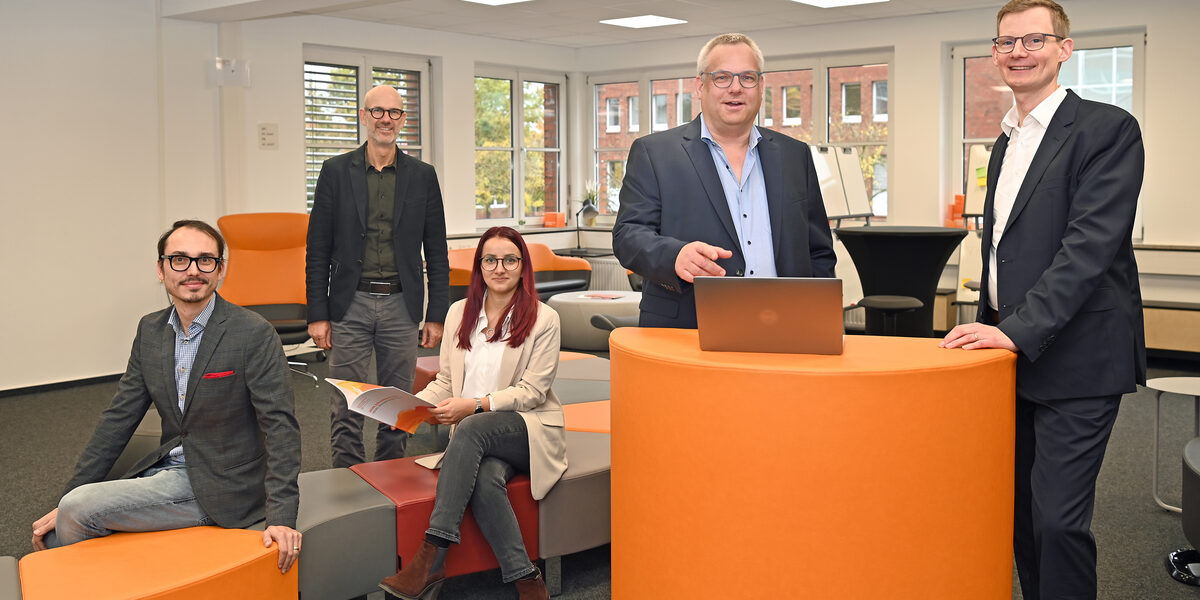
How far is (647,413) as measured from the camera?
2033 mm

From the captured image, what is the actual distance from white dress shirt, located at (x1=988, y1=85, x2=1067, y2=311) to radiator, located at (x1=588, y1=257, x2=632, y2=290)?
8.06 m

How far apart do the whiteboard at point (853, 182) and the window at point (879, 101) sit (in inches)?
38.5

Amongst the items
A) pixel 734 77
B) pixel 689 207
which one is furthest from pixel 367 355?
pixel 734 77

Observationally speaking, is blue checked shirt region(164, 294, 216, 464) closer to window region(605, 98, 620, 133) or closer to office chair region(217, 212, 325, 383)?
office chair region(217, 212, 325, 383)

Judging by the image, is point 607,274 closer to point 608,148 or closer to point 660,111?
point 608,148

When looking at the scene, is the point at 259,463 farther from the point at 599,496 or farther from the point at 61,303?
the point at 61,303

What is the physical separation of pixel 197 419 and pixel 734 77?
62.1 inches

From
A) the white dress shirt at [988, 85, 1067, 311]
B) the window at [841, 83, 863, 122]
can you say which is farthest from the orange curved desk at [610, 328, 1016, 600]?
the window at [841, 83, 863, 122]

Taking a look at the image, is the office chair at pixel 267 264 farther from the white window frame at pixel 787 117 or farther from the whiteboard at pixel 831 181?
the white window frame at pixel 787 117

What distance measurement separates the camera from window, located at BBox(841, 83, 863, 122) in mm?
9156

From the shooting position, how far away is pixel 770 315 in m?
1.88

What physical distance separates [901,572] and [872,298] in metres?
3.25

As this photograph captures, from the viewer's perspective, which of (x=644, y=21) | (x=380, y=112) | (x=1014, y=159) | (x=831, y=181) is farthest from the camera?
(x=644, y=21)

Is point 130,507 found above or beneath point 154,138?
beneath
